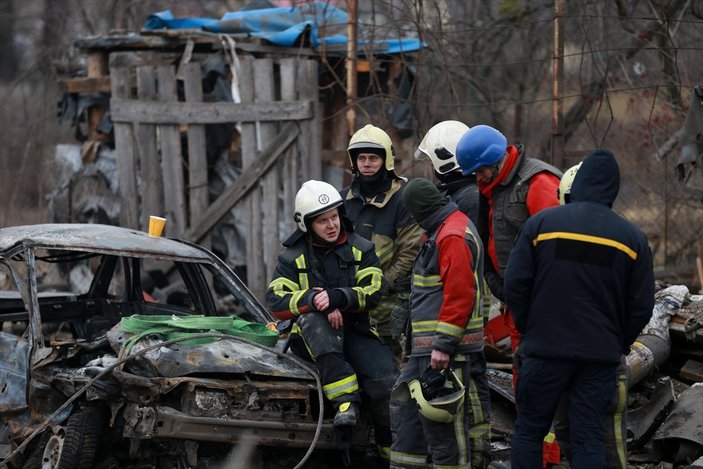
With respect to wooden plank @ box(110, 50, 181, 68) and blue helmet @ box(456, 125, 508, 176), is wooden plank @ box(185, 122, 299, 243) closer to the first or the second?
wooden plank @ box(110, 50, 181, 68)

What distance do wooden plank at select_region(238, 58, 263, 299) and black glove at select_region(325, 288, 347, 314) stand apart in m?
4.76

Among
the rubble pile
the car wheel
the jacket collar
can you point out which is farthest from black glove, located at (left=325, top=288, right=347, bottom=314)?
the rubble pile

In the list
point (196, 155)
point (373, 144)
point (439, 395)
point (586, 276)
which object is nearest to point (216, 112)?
point (196, 155)

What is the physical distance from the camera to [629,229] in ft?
16.5

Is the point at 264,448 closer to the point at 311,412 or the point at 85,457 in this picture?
the point at 311,412

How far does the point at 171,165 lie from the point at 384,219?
465 cm

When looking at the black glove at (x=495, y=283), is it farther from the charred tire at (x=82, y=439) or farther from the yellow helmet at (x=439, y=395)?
the charred tire at (x=82, y=439)

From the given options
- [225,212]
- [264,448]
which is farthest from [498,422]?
[225,212]

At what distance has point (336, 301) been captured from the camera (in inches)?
235

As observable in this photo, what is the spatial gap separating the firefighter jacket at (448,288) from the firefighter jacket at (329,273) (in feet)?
1.46

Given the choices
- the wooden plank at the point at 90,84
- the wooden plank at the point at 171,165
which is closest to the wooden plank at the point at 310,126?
the wooden plank at the point at 171,165

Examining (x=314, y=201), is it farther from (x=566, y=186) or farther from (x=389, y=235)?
(x=566, y=186)

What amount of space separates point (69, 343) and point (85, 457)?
814mm

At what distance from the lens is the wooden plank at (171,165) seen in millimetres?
10805
